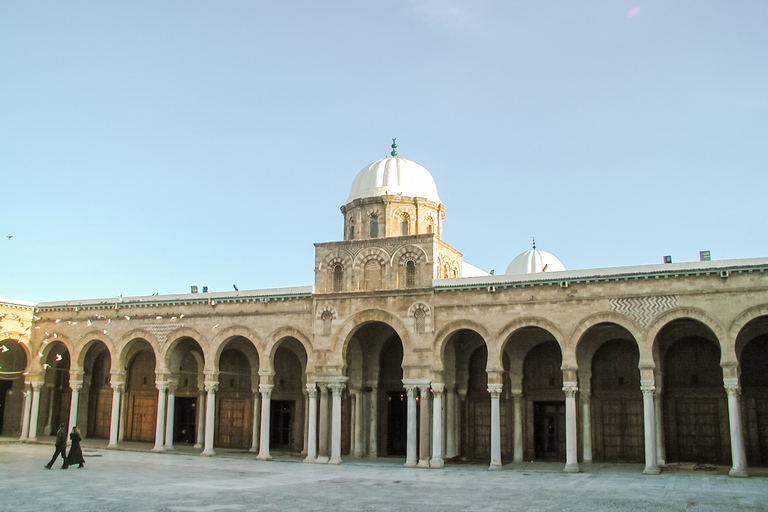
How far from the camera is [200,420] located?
27.9 meters

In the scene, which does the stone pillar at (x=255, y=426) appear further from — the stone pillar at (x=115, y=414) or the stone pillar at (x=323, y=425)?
the stone pillar at (x=115, y=414)

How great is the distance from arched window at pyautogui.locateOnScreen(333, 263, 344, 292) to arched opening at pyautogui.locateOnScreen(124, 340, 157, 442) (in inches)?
375

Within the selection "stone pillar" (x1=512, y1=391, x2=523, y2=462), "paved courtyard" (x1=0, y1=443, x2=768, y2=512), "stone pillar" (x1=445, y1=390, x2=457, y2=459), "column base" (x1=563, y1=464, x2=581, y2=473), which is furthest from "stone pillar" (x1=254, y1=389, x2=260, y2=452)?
"column base" (x1=563, y1=464, x2=581, y2=473)

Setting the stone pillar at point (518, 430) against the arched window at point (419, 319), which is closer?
the arched window at point (419, 319)

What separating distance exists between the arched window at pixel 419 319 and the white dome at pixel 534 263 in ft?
30.9

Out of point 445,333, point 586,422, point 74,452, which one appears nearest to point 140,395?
point 74,452

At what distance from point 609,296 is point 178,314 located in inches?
589

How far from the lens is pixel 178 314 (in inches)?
1040

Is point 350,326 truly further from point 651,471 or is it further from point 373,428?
point 651,471

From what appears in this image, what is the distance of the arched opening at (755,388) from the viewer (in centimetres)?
2075

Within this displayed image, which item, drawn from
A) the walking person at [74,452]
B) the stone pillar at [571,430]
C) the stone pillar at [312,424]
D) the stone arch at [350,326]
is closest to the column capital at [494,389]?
the stone pillar at [571,430]

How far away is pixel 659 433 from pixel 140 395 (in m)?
19.9

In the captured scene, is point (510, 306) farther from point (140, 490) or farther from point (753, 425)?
point (140, 490)

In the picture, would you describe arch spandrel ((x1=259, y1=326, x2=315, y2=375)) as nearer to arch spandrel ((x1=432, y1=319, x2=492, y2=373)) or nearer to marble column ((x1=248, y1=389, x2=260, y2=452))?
marble column ((x1=248, y1=389, x2=260, y2=452))
